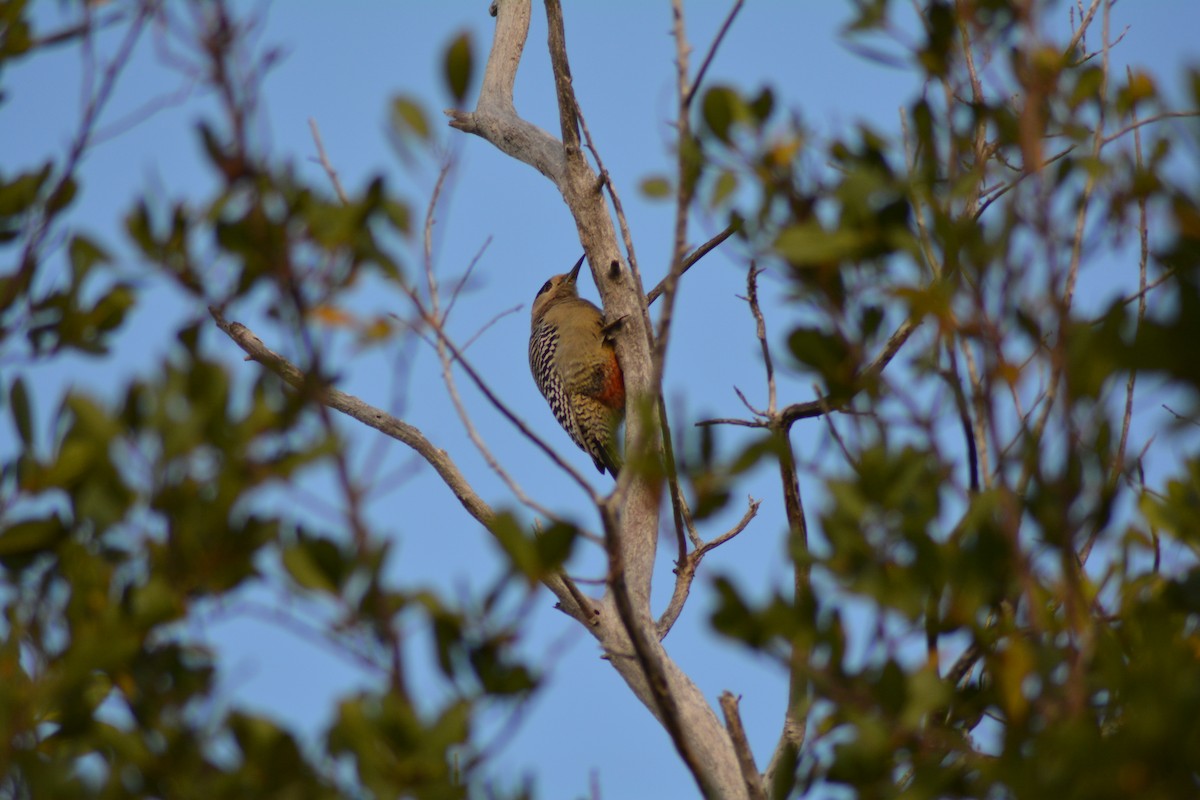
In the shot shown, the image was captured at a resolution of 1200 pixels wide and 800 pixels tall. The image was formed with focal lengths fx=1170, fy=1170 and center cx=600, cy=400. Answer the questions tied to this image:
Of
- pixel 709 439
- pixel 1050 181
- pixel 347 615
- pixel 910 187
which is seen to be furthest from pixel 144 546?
pixel 1050 181

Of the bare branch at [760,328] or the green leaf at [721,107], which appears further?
the bare branch at [760,328]

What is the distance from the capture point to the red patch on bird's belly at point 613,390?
654cm

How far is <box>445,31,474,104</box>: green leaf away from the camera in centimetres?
184

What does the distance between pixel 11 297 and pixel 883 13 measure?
1.54 meters

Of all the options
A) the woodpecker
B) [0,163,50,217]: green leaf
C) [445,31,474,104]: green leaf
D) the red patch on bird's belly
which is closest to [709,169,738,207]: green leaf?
[445,31,474,104]: green leaf

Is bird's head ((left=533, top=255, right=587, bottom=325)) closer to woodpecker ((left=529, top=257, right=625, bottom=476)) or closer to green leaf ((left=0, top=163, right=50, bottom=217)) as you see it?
woodpecker ((left=529, top=257, right=625, bottom=476))

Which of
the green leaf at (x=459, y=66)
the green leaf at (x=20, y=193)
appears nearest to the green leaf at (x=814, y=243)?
the green leaf at (x=459, y=66)

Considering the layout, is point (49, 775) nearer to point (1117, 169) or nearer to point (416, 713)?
point (416, 713)

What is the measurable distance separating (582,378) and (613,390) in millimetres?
211

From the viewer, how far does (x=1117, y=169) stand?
2074 mm

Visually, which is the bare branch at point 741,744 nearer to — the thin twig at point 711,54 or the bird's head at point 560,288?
the thin twig at point 711,54

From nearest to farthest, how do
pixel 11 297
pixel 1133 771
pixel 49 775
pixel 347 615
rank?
pixel 1133 771, pixel 49 775, pixel 347 615, pixel 11 297

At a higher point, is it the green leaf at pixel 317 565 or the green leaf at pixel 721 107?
the green leaf at pixel 721 107

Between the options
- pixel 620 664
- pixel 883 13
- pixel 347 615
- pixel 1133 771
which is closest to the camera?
pixel 1133 771
